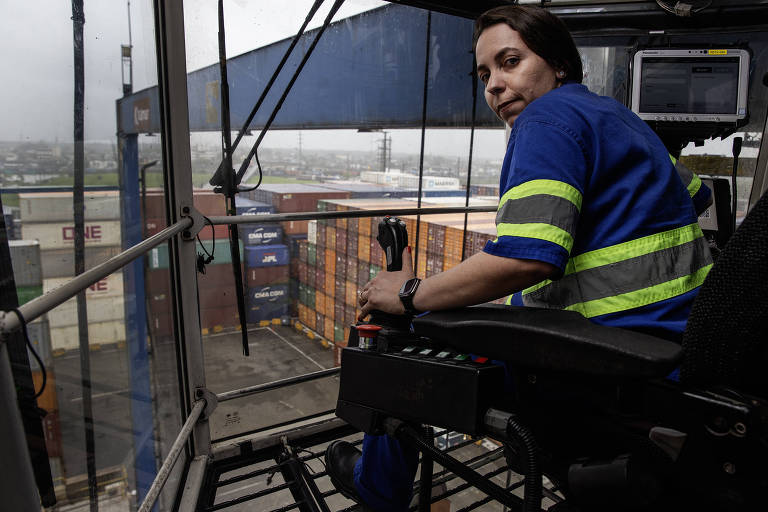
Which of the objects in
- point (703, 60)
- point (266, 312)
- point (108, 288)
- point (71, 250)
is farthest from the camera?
point (266, 312)

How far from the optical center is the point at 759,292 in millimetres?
638

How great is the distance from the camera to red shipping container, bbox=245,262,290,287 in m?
11.7

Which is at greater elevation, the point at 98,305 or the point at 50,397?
the point at 98,305

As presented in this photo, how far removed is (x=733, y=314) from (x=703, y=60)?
2.16 meters

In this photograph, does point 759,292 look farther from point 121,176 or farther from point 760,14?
point 760,14

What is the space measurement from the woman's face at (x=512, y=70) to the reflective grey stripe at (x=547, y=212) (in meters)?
0.38

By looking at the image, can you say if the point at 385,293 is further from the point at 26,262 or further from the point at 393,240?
the point at 26,262

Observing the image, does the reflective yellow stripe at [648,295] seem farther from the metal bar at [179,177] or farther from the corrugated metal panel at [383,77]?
the corrugated metal panel at [383,77]

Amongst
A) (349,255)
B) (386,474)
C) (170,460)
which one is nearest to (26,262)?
(170,460)

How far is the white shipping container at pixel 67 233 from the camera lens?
102 cm

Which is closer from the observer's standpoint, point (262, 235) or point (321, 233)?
point (262, 235)

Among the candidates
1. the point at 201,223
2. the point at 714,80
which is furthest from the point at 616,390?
the point at 714,80

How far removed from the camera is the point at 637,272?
2.89ft

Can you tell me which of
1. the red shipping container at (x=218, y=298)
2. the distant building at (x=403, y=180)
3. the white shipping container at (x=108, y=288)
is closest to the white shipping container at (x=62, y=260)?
the white shipping container at (x=108, y=288)
